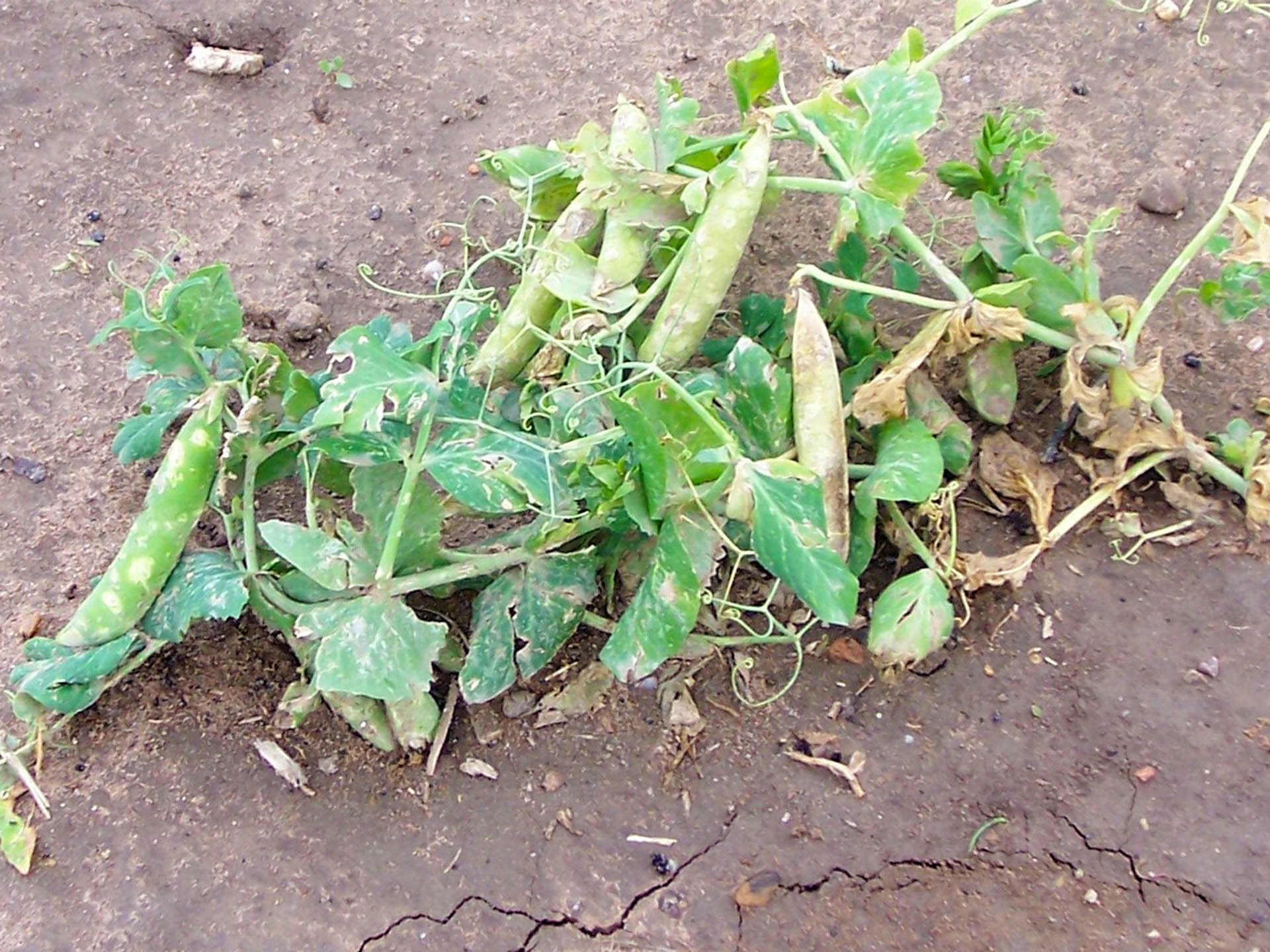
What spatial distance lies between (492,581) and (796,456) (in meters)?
0.58

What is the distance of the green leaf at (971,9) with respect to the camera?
1996 mm

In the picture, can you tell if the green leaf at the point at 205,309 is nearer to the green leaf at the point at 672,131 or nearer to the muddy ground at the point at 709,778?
the muddy ground at the point at 709,778

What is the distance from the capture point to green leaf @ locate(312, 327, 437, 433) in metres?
1.71

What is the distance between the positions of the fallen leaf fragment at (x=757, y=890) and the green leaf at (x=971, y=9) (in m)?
1.56

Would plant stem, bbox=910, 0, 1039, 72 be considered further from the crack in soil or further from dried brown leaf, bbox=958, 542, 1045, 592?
the crack in soil

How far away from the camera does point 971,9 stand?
2000 mm

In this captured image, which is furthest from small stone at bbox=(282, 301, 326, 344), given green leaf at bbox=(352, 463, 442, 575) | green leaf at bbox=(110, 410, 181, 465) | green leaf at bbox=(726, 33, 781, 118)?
green leaf at bbox=(726, 33, 781, 118)

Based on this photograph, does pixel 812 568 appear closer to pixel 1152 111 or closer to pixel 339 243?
pixel 339 243

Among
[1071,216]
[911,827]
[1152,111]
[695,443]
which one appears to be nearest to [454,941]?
[911,827]

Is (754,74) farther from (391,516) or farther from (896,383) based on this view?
(391,516)

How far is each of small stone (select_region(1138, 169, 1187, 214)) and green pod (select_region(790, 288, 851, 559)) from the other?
3.23ft

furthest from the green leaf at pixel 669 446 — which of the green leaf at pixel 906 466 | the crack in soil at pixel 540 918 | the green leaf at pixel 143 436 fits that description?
the green leaf at pixel 143 436

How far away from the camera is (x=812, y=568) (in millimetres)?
1679

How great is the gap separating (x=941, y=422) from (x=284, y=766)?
133 cm
